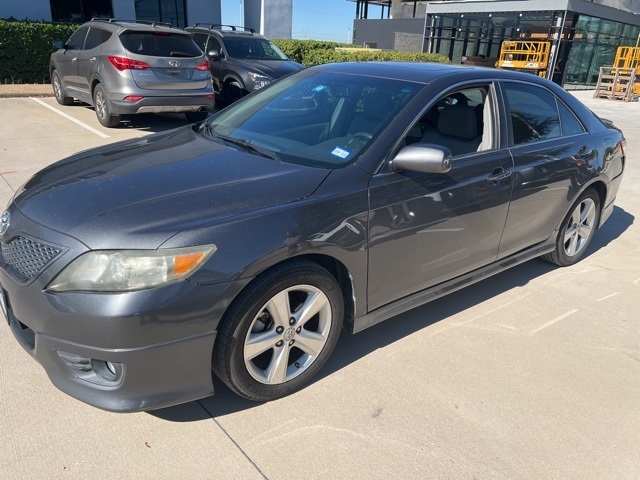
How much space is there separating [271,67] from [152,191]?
29.2ft

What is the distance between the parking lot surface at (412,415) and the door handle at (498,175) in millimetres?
974

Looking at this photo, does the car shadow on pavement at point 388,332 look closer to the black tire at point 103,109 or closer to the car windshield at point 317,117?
the car windshield at point 317,117

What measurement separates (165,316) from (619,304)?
354cm

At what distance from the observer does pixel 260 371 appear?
8.96 ft

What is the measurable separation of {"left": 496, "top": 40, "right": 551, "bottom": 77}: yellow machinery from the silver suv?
18.4 m

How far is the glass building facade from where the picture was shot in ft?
75.7

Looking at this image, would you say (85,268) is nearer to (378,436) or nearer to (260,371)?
(260,371)

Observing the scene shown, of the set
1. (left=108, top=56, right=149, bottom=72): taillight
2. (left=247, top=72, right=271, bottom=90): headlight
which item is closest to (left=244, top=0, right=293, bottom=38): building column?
(left=247, top=72, right=271, bottom=90): headlight

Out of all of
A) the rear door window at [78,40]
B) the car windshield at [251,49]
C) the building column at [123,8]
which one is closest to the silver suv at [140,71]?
the rear door window at [78,40]

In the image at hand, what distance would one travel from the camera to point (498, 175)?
3574 mm

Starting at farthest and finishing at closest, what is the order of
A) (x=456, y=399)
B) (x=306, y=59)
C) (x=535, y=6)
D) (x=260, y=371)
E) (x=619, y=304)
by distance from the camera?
(x=535, y=6) < (x=306, y=59) < (x=619, y=304) < (x=456, y=399) < (x=260, y=371)

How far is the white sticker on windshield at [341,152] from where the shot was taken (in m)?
3.04

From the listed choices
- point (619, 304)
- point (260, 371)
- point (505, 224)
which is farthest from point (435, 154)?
point (619, 304)

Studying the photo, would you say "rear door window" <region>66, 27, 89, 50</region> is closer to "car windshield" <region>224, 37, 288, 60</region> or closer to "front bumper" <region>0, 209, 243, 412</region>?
"car windshield" <region>224, 37, 288, 60</region>
